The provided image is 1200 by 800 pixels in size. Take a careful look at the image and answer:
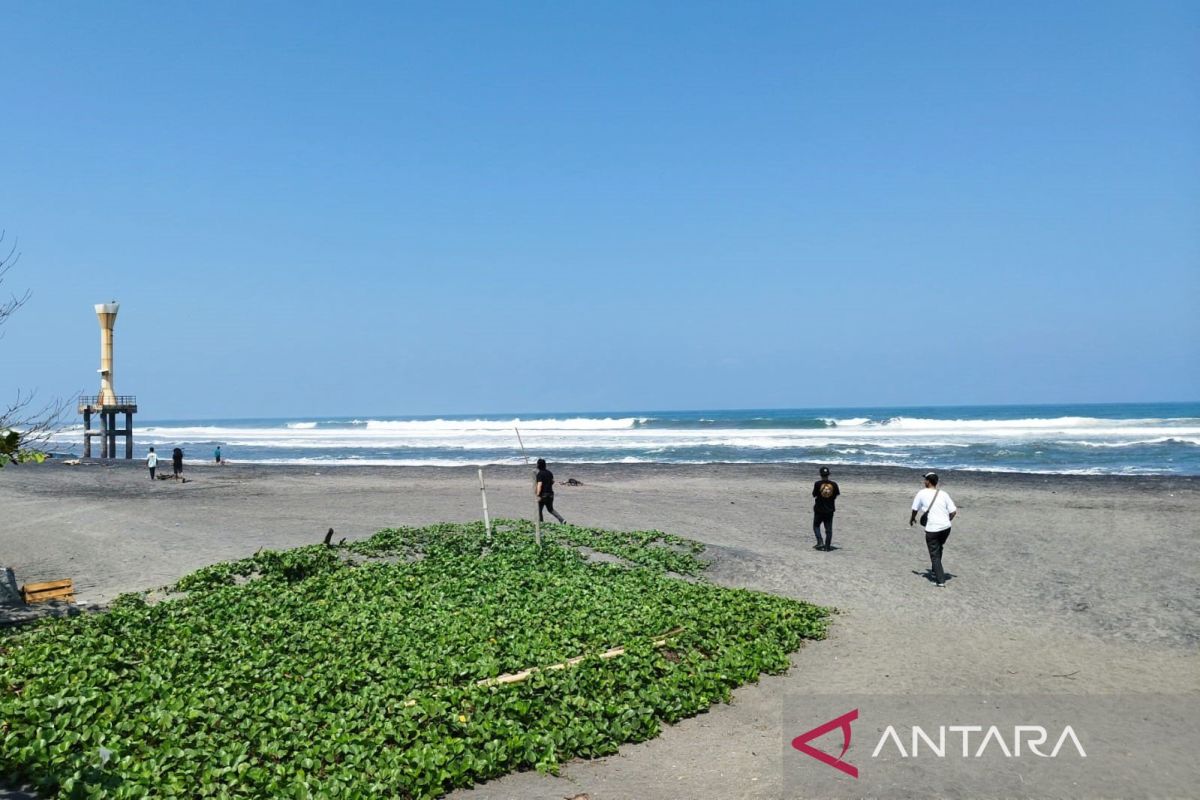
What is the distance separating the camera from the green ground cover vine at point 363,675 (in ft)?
23.3

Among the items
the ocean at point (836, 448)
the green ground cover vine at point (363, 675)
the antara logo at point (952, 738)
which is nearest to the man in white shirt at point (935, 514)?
the green ground cover vine at point (363, 675)

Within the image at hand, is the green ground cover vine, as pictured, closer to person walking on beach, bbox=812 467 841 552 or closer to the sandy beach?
the sandy beach

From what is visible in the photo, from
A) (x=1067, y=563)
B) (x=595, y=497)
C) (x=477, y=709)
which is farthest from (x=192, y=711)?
(x=595, y=497)

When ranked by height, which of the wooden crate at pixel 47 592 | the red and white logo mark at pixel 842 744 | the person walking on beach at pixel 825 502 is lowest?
the red and white logo mark at pixel 842 744

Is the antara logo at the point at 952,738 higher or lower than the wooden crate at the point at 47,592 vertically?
lower

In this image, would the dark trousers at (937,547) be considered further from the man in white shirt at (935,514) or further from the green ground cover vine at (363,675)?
the green ground cover vine at (363,675)

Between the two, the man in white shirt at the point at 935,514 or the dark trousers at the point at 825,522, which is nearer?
the man in white shirt at the point at 935,514

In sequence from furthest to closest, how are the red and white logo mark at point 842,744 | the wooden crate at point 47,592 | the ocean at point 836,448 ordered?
1. the ocean at point 836,448
2. the wooden crate at point 47,592
3. the red and white logo mark at point 842,744

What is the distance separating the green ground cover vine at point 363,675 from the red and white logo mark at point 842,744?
1.17 metres

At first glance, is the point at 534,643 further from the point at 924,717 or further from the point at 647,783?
the point at 924,717

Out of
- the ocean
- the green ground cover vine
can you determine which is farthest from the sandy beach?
the ocean

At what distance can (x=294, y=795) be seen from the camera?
655 cm

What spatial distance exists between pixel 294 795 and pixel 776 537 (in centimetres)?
1530

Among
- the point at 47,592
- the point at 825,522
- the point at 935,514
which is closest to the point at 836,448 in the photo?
the point at 825,522
